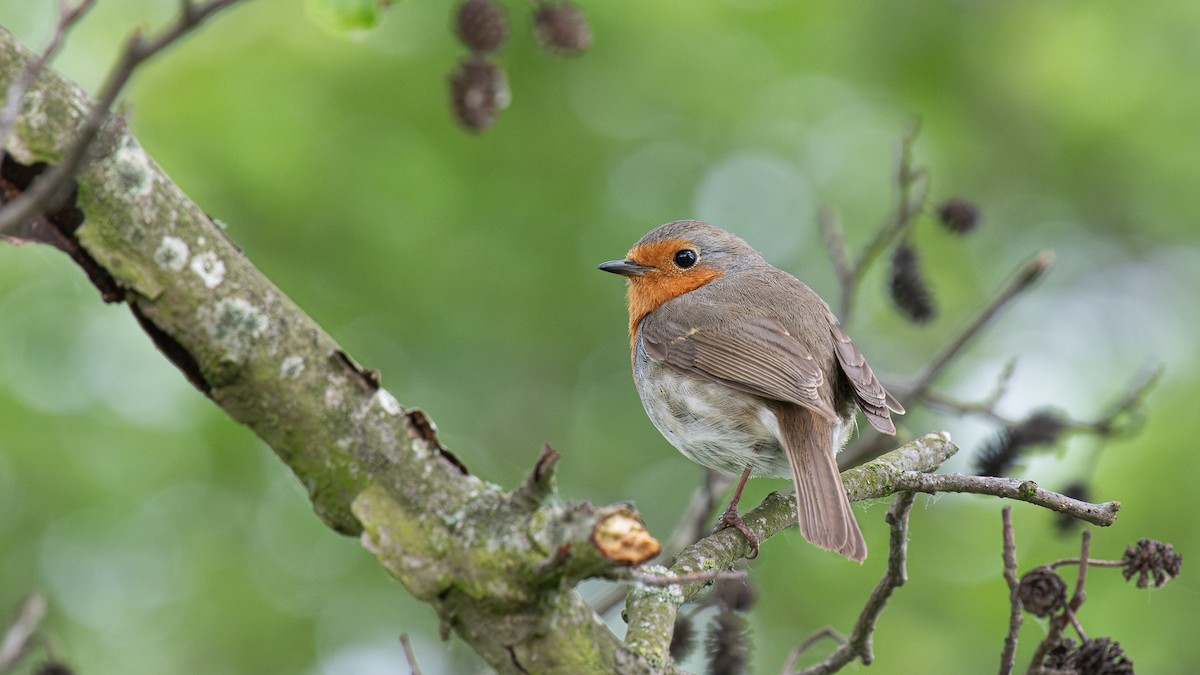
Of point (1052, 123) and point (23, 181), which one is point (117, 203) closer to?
point (23, 181)

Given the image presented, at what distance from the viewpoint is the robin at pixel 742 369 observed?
404 cm

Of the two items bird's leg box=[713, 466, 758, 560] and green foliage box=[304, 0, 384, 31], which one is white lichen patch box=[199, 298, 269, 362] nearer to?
green foliage box=[304, 0, 384, 31]

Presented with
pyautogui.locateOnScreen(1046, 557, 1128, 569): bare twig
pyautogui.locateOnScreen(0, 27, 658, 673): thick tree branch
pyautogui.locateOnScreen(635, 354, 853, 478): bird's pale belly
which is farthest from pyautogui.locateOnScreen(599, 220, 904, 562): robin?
pyautogui.locateOnScreen(0, 27, 658, 673): thick tree branch

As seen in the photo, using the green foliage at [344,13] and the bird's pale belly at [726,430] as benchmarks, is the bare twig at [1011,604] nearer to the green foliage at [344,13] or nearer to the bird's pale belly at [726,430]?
the bird's pale belly at [726,430]

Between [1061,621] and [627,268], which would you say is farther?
[627,268]

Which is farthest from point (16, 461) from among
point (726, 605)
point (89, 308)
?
point (726, 605)

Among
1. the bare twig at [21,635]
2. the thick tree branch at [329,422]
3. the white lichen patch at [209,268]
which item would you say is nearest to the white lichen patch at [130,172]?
the thick tree branch at [329,422]

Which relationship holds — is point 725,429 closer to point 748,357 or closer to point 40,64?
point 748,357

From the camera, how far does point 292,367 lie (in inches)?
76.6

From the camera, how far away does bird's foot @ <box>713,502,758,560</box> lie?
345cm

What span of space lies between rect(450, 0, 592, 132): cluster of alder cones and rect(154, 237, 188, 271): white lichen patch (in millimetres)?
2369

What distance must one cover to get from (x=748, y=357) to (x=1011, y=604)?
6.39ft

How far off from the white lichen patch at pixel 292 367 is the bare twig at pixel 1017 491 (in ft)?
6.06

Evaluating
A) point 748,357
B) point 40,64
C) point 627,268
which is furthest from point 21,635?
A: point 627,268
